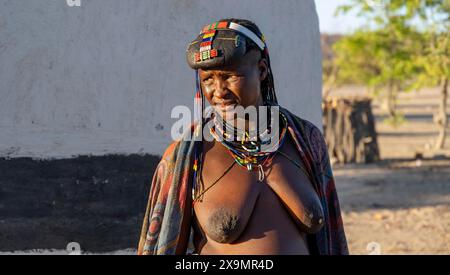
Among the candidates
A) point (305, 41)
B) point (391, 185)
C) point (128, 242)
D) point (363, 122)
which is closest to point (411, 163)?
point (363, 122)

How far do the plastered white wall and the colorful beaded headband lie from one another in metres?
1.76

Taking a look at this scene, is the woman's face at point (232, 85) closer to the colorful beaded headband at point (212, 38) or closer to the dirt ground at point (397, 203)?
the colorful beaded headband at point (212, 38)

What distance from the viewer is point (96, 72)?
4.18 m

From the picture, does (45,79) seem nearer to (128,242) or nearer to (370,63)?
(128,242)

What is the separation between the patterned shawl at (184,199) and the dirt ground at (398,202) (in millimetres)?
3721

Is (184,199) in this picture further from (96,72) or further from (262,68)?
(96,72)

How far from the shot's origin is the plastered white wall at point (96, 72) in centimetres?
405

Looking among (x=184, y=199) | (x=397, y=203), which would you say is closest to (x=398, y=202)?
(x=397, y=203)

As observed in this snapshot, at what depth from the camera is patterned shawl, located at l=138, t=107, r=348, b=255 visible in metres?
2.50

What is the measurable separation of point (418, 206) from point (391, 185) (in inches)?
59.4

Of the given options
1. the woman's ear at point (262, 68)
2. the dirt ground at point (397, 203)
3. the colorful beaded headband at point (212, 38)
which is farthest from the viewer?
the dirt ground at point (397, 203)

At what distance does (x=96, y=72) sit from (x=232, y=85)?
1.88 m

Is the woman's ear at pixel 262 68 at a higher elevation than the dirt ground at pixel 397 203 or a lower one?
higher

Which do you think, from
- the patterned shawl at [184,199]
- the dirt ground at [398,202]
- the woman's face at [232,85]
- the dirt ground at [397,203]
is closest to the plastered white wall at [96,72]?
the dirt ground at [397,203]
